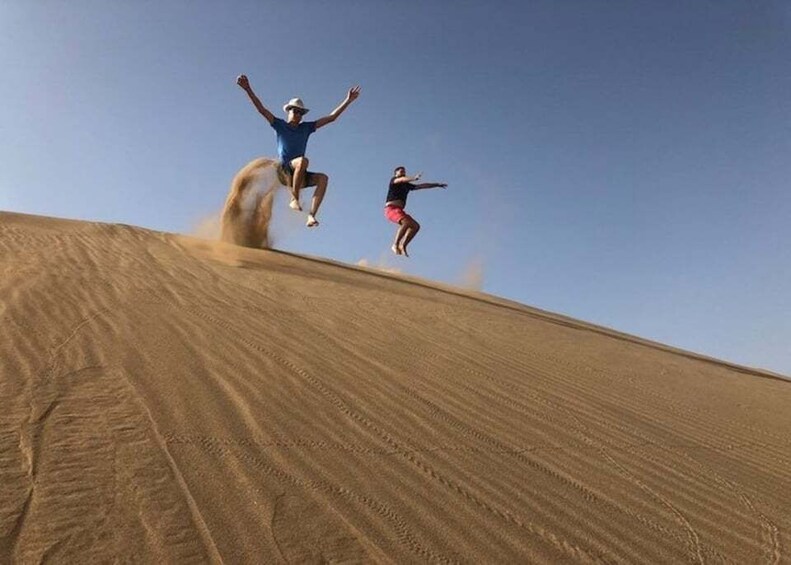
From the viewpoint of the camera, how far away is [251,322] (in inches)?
207

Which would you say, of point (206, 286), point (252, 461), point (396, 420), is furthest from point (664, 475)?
point (206, 286)

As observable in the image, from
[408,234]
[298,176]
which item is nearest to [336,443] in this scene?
[298,176]

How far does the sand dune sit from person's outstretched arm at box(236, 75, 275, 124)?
9.34 ft

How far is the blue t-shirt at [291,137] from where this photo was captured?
837 centimetres

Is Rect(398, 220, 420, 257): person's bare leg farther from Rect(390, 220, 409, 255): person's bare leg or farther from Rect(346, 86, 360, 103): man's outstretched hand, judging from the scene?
Rect(346, 86, 360, 103): man's outstretched hand

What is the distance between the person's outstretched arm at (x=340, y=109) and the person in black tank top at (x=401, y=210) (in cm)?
248

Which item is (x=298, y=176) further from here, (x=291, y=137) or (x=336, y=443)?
(x=336, y=443)

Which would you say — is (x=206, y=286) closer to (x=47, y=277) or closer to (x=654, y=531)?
(x=47, y=277)

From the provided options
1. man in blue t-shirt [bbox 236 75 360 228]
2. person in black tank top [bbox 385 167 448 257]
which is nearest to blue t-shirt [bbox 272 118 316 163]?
man in blue t-shirt [bbox 236 75 360 228]

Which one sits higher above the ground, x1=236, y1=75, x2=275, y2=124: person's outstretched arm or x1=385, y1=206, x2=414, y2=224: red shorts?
x1=236, y1=75, x2=275, y2=124: person's outstretched arm

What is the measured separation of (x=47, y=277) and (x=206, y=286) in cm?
143

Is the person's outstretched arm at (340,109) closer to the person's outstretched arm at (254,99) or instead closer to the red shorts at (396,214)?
the person's outstretched arm at (254,99)

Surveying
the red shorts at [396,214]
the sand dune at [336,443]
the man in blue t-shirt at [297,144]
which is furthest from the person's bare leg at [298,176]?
the red shorts at [396,214]

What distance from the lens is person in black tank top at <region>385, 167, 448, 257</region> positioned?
35.7 feet
